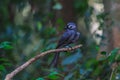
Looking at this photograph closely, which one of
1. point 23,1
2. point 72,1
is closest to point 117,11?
point 72,1

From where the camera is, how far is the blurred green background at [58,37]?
534 centimetres

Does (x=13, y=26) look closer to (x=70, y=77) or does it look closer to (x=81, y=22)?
(x=81, y=22)

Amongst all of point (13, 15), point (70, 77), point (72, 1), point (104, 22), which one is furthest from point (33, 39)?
point (70, 77)

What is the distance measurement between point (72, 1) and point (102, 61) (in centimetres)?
223

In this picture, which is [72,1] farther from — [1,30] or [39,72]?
[1,30]

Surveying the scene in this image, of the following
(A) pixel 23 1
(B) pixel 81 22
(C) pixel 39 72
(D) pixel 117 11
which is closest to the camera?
(D) pixel 117 11

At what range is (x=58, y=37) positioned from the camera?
21.7 feet

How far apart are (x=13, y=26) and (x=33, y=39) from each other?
0.86 metres

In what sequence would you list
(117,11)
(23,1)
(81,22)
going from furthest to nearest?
(81,22), (23,1), (117,11)

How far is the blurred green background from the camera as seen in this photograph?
5.34m

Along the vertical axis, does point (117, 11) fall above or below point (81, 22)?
above

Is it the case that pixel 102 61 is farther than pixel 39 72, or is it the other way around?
pixel 39 72

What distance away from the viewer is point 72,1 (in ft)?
23.9

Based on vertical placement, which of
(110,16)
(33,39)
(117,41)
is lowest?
(33,39)
